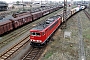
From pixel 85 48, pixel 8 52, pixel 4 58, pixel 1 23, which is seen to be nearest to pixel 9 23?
pixel 1 23

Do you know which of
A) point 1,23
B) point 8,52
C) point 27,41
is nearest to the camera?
point 8,52

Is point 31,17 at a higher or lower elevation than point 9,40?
higher

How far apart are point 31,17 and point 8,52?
25910mm

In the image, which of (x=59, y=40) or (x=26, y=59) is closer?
(x=26, y=59)

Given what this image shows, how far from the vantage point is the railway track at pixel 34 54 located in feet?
59.5

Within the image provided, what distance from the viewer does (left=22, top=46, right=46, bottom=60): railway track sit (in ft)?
59.5

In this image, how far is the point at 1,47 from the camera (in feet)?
72.6

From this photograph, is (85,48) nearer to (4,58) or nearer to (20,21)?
(4,58)

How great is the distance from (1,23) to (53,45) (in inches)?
517

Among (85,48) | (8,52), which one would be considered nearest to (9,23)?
(8,52)

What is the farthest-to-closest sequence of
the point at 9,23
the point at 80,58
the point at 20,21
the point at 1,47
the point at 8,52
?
the point at 20,21 → the point at 9,23 → the point at 1,47 → the point at 8,52 → the point at 80,58

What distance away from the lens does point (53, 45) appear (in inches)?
888

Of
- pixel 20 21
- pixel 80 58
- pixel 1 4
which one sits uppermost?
pixel 1 4

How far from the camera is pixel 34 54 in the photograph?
19.4 m
